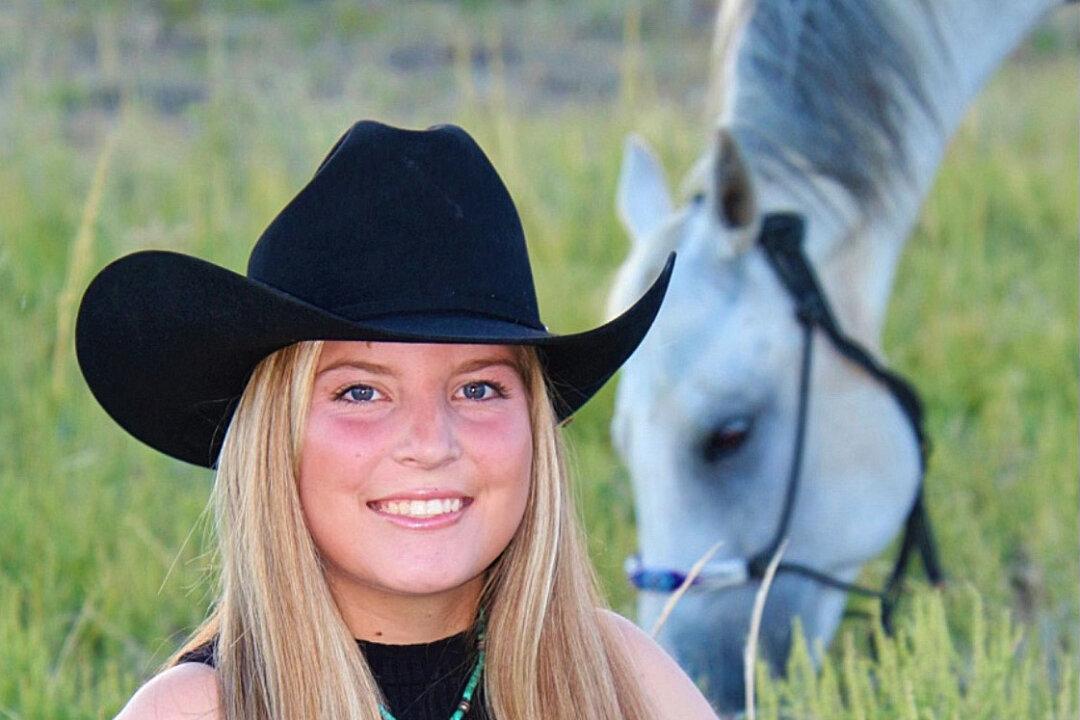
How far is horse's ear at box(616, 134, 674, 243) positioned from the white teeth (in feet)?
5.98

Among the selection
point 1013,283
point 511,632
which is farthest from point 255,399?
point 1013,283

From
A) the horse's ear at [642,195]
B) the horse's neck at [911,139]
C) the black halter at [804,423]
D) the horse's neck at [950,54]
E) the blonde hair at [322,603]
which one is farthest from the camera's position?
the horse's ear at [642,195]

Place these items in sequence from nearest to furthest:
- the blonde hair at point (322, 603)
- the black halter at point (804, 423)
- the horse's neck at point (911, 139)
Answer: the blonde hair at point (322, 603)
the black halter at point (804, 423)
the horse's neck at point (911, 139)

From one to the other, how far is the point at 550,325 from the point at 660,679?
109 inches

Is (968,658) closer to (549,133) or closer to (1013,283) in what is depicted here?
(1013,283)

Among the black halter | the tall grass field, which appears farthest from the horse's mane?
the tall grass field

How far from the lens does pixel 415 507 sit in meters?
1.71

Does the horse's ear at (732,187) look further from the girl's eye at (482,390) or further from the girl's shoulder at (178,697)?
the girl's shoulder at (178,697)

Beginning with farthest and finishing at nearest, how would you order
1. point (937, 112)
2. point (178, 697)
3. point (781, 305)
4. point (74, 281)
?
point (74, 281) → point (937, 112) → point (781, 305) → point (178, 697)

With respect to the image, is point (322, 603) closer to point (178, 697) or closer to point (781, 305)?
point (178, 697)

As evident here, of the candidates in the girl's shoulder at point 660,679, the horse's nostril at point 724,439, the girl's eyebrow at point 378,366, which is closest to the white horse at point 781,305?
the horse's nostril at point 724,439

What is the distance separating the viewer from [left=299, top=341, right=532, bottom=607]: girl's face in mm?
1694

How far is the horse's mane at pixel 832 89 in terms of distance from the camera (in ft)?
10.7

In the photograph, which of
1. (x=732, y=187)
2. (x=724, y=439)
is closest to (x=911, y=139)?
(x=732, y=187)
